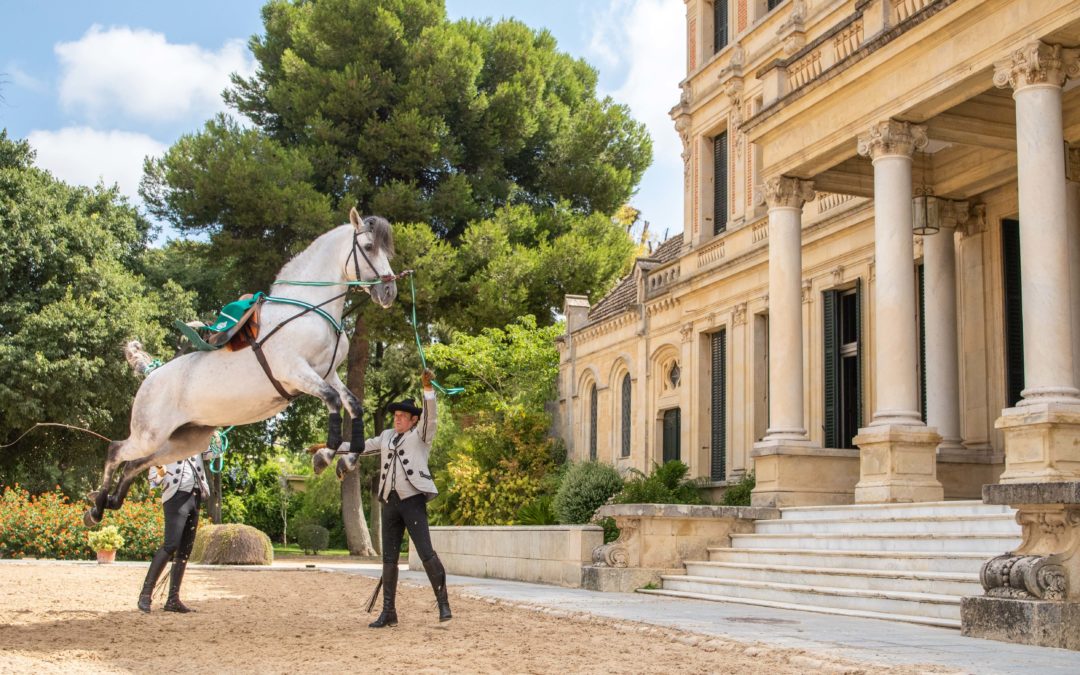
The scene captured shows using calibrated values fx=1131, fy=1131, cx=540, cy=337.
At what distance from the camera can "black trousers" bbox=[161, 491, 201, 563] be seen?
1193 cm

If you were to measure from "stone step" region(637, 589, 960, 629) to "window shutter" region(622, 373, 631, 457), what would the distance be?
16.4 meters

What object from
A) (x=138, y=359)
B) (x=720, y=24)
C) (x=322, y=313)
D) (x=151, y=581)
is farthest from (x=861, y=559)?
(x=720, y=24)

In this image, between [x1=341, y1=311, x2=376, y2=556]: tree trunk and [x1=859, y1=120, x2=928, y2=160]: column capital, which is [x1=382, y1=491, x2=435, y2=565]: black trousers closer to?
[x1=859, y1=120, x2=928, y2=160]: column capital

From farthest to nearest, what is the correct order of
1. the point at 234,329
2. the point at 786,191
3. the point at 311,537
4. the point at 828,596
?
the point at 311,537, the point at 786,191, the point at 828,596, the point at 234,329

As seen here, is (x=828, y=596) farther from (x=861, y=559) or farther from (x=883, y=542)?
(x=883, y=542)

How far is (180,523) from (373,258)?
4128mm

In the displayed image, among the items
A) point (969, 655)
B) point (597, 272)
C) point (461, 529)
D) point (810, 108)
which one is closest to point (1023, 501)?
point (969, 655)

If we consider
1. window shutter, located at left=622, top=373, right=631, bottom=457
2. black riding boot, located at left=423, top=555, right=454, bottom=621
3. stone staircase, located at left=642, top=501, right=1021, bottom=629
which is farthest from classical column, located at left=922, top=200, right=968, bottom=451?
window shutter, located at left=622, top=373, right=631, bottom=457

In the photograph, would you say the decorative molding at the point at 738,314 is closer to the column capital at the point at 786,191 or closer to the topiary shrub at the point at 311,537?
the column capital at the point at 786,191

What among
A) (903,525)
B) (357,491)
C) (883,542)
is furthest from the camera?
(357,491)

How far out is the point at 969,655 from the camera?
8164 mm

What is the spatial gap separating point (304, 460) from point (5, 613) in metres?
55.4

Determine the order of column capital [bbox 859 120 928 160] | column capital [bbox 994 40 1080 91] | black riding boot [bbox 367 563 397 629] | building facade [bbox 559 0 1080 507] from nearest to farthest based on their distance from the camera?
black riding boot [bbox 367 563 397 629] → building facade [bbox 559 0 1080 507] → column capital [bbox 994 40 1080 91] → column capital [bbox 859 120 928 160]

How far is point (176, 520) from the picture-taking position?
1201cm
